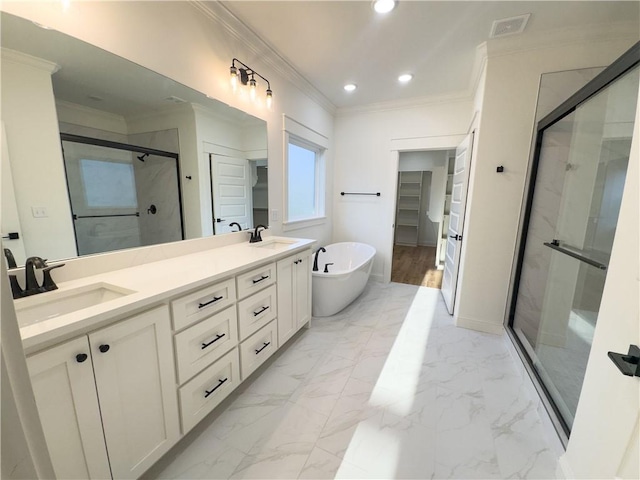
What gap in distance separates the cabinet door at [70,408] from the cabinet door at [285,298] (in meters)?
1.17

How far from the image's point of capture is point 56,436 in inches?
33.2

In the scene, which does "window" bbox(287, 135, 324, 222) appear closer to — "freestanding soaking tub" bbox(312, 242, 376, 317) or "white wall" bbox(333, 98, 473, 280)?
"white wall" bbox(333, 98, 473, 280)

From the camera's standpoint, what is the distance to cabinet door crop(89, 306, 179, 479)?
961mm

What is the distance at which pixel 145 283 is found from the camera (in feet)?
3.98

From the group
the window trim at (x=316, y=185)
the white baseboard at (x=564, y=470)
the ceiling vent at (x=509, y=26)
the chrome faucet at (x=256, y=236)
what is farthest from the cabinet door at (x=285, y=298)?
the ceiling vent at (x=509, y=26)

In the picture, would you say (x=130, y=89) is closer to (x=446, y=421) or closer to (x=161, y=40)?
(x=161, y=40)

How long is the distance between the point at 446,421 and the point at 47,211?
238cm

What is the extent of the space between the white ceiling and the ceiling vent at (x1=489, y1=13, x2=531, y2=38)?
33 mm

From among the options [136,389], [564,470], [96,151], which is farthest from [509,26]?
[136,389]

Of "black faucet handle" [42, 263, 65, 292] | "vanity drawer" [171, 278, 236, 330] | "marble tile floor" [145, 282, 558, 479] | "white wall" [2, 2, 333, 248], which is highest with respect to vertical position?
"white wall" [2, 2, 333, 248]

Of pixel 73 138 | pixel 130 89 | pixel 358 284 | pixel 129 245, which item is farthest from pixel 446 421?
pixel 130 89

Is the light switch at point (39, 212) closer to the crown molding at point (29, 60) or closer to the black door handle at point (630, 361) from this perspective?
the crown molding at point (29, 60)

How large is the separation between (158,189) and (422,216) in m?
6.37

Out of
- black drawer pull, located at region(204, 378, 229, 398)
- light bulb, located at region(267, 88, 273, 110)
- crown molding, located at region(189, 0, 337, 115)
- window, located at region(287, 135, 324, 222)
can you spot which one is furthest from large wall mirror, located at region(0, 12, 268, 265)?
window, located at region(287, 135, 324, 222)
